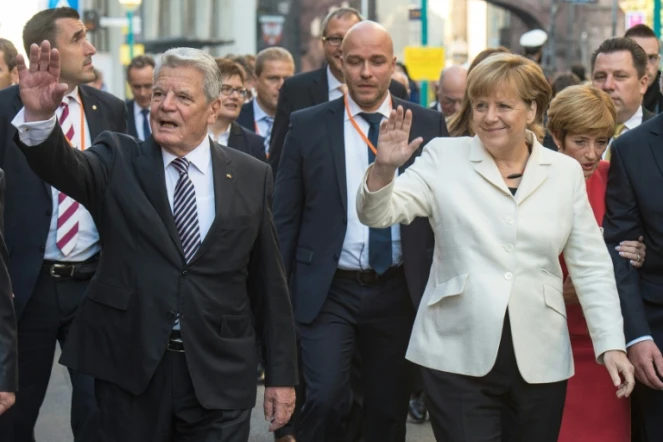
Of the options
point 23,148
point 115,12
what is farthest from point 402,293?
point 115,12

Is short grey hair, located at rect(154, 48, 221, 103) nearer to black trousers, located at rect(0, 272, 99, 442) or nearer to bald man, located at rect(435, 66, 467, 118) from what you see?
black trousers, located at rect(0, 272, 99, 442)

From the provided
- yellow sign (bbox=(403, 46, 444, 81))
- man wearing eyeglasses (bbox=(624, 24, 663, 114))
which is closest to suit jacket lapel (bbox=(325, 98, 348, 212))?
man wearing eyeglasses (bbox=(624, 24, 663, 114))

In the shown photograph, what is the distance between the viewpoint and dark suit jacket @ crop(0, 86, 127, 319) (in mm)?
6535

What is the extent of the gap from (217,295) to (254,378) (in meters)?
0.38

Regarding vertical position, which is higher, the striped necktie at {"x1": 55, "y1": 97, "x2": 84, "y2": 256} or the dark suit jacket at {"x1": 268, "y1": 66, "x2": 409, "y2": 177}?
the dark suit jacket at {"x1": 268, "y1": 66, "x2": 409, "y2": 177}

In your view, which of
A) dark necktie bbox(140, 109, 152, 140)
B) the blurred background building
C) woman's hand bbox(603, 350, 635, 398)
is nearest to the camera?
woman's hand bbox(603, 350, 635, 398)

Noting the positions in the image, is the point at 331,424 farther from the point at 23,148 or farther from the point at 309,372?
the point at 23,148

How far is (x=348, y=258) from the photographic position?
672 cm

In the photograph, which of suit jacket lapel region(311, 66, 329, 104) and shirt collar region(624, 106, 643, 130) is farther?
suit jacket lapel region(311, 66, 329, 104)

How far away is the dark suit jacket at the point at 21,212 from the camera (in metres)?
6.54

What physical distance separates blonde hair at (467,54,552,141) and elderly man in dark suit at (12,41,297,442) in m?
0.96

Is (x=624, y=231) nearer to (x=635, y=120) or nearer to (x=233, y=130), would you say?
(x=635, y=120)

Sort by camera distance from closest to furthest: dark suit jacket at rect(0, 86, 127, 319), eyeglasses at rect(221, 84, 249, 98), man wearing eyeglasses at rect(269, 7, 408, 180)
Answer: dark suit jacket at rect(0, 86, 127, 319)
man wearing eyeglasses at rect(269, 7, 408, 180)
eyeglasses at rect(221, 84, 249, 98)

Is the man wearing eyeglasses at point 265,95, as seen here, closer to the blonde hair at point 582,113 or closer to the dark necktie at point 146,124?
the dark necktie at point 146,124
